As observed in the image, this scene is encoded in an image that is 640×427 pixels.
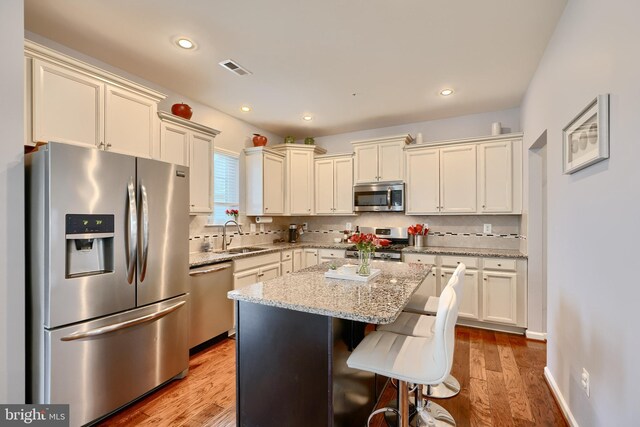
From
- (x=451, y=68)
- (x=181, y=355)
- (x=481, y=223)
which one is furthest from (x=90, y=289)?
(x=481, y=223)

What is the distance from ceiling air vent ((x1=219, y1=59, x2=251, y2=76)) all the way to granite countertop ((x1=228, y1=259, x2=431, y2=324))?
78.1 inches

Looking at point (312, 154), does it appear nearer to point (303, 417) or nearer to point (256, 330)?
point (256, 330)

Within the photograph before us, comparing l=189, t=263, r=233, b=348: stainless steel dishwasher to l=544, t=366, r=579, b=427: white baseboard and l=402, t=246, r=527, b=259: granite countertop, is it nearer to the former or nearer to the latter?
l=402, t=246, r=527, b=259: granite countertop

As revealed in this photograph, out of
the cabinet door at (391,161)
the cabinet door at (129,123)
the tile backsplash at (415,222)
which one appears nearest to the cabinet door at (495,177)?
the tile backsplash at (415,222)

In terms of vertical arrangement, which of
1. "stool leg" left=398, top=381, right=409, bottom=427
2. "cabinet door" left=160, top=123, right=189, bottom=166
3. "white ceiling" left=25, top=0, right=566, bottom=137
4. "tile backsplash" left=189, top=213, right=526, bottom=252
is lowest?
"stool leg" left=398, top=381, right=409, bottom=427

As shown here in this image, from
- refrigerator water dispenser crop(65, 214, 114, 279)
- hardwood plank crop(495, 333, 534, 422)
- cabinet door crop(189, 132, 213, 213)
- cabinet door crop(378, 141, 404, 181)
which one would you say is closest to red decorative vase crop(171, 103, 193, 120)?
cabinet door crop(189, 132, 213, 213)

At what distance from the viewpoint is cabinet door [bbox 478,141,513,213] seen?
142 inches

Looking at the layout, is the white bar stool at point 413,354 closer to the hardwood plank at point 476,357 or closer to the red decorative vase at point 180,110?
the hardwood plank at point 476,357

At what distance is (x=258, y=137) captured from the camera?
445cm

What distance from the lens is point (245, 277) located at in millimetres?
3471

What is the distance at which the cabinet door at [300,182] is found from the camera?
15.5ft

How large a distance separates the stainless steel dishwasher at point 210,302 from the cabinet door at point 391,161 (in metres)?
2.48

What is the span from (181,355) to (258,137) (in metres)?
3.05

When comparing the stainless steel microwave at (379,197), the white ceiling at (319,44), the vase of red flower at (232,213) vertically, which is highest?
the white ceiling at (319,44)
